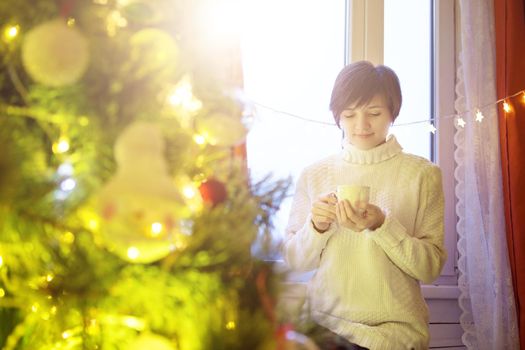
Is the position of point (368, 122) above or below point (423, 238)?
above

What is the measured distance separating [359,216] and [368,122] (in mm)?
340

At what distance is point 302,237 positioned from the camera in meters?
1.48

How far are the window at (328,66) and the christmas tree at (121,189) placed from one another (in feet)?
4.13

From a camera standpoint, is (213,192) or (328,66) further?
(328,66)

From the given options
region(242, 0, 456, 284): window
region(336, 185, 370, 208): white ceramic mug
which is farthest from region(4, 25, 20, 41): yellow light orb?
region(242, 0, 456, 284): window

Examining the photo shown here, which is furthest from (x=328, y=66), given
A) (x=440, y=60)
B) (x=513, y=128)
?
(x=513, y=128)

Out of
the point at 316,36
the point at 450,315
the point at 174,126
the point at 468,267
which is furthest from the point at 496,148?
the point at 174,126

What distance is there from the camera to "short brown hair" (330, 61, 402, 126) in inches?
60.3

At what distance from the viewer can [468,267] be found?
204cm

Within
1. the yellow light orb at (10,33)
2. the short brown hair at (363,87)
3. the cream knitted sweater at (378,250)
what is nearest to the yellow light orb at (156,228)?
the yellow light orb at (10,33)

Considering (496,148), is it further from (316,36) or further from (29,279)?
(29,279)

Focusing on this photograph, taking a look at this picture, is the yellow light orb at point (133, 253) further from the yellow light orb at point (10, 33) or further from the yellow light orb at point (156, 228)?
the yellow light orb at point (10, 33)

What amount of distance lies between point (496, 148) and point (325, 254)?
929 mm

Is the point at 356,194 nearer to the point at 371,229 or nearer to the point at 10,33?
the point at 371,229
